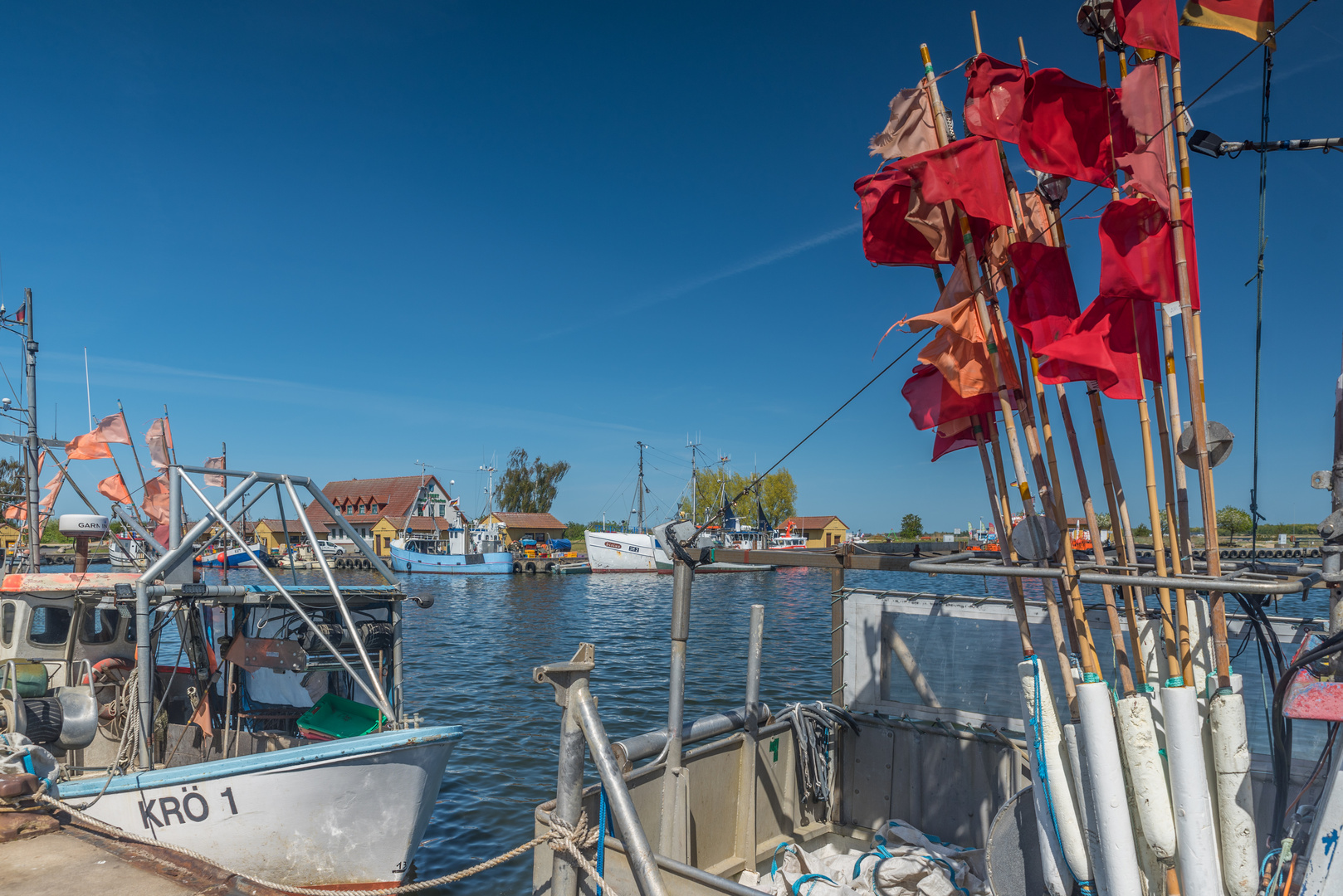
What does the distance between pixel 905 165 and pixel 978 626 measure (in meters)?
4.30

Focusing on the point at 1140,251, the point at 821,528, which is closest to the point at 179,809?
the point at 1140,251

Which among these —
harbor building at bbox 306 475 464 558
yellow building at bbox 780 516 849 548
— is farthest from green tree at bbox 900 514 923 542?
harbor building at bbox 306 475 464 558

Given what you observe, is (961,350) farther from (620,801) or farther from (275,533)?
(275,533)

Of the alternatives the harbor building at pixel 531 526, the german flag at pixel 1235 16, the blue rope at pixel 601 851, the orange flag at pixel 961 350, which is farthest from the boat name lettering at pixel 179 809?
the harbor building at pixel 531 526

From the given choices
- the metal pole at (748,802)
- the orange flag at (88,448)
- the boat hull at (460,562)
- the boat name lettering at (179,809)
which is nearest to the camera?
the metal pole at (748,802)

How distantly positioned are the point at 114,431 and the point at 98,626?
4499 millimetres

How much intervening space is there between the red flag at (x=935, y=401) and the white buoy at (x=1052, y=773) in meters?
1.53

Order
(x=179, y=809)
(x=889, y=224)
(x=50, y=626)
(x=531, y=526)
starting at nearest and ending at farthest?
(x=889, y=224), (x=179, y=809), (x=50, y=626), (x=531, y=526)

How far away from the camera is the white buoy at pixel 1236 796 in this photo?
3574 mm

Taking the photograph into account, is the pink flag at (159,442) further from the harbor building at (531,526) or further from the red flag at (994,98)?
the harbor building at (531,526)

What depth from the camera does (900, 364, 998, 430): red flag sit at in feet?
16.2

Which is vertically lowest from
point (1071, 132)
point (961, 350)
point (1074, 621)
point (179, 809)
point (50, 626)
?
point (179, 809)

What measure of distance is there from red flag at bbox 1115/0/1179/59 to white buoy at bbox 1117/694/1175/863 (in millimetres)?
3100

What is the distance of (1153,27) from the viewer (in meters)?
3.88
